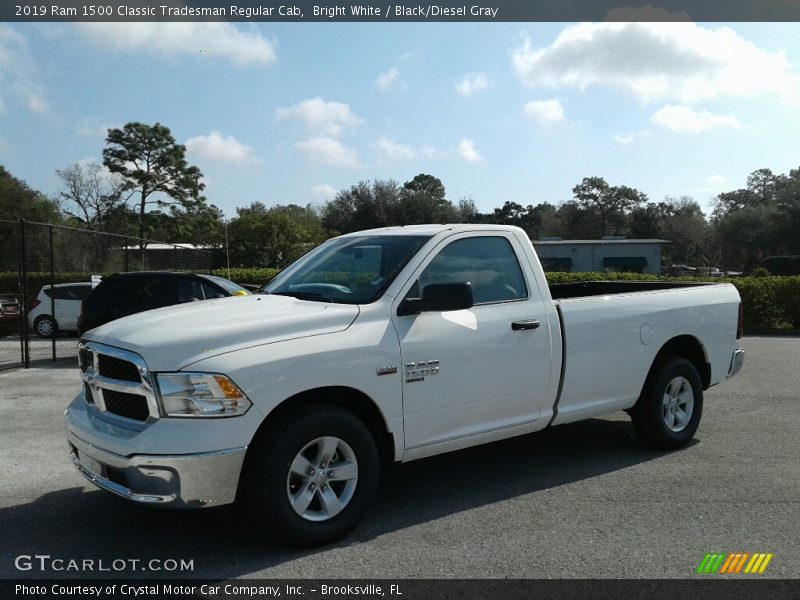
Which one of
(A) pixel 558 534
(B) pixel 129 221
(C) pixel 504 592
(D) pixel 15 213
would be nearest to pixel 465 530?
(A) pixel 558 534

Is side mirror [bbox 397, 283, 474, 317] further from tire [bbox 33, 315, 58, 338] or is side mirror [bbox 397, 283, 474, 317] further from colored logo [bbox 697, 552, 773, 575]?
tire [bbox 33, 315, 58, 338]

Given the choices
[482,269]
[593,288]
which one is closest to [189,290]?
[593,288]

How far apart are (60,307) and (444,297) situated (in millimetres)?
15500

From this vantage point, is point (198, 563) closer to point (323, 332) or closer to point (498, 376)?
point (323, 332)

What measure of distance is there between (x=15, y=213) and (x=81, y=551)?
51.5 metres

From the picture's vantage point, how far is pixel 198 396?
12.3 ft

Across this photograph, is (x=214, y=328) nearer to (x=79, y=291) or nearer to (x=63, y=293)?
(x=79, y=291)

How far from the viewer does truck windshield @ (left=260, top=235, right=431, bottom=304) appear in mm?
4695

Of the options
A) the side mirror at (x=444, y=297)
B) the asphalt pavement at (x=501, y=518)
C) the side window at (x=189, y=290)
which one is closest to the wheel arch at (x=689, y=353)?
the asphalt pavement at (x=501, y=518)

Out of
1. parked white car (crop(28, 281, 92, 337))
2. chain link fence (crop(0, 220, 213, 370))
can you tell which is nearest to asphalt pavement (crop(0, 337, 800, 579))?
chain link fence (crop(0, 220, 213, 370))

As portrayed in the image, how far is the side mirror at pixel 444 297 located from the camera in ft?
14.2

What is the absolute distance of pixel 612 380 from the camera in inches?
223

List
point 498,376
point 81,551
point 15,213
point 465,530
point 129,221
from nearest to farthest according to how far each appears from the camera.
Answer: point 81,551 → point 465,530 → point 498,376 → point 15,213 → point 129,221

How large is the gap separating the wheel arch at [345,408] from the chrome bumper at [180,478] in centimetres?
29
